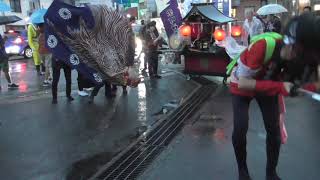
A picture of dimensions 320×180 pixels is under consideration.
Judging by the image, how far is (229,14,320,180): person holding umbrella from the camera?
8.27 ft

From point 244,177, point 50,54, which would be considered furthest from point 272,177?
point 50,54

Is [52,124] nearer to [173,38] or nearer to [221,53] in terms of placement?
[221,53]

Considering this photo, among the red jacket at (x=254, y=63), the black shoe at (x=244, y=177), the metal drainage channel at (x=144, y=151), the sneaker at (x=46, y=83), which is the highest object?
the red jacket at (x=254, y=63)

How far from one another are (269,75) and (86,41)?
6.04 metres

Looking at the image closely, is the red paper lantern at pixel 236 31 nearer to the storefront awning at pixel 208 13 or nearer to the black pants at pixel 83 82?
the storefront awning at pixel 208 13

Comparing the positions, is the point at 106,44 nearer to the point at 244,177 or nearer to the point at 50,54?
the point at 50,54

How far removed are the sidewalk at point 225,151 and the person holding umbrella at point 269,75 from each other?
0.51m

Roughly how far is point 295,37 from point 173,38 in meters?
11.1

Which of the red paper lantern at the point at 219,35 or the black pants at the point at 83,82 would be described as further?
the red paper lantern at the point at 219,35

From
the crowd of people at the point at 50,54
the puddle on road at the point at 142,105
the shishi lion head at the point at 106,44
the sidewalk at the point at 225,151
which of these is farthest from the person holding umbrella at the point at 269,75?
the crowd of people at the point at 50,54

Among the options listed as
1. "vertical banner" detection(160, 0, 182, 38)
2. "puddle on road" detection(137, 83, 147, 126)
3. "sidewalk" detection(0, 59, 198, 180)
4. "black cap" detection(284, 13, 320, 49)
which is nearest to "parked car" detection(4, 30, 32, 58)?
"vertical banner" detection(160, 0, 182, 38)

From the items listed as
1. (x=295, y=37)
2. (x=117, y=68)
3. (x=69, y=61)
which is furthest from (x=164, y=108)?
(x=295, y=37)

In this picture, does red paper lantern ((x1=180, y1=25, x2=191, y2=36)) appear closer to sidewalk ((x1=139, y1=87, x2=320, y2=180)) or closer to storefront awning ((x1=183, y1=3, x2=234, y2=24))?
storefront awning ((x1=183, y1=3, x2=234, y2=24))

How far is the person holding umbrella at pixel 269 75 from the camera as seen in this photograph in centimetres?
252
